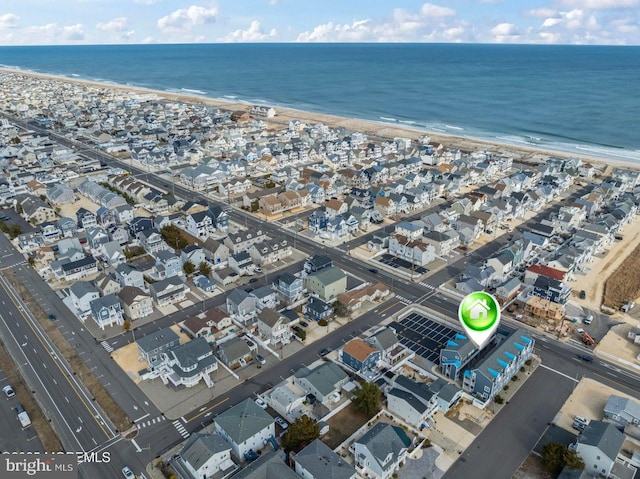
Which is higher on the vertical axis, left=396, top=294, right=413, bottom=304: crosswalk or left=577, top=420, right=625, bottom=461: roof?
left=577, top=420, right=625, bottom=461: roof

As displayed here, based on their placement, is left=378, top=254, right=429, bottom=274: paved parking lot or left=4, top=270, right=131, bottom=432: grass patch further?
left=378, top=254, right=429, bottom=274: paved parking lot

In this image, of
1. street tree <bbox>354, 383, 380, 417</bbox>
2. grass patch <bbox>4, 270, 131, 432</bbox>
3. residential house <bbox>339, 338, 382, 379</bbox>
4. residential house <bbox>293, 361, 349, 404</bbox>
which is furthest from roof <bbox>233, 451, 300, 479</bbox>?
residential house <bbox>339, 338, 382, 379</bbox>

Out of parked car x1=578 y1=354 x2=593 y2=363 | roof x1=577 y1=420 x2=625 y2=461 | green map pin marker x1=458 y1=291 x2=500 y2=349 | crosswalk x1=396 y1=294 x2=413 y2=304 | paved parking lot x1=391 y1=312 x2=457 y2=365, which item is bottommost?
paved parking lot x1=391 y1=312 x2=457 y2=365

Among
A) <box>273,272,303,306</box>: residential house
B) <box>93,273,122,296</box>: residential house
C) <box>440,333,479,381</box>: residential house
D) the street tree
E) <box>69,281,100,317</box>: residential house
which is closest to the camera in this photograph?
the street tree

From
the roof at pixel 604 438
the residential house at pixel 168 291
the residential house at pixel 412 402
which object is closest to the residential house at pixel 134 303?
the residential house at pixel 168 291

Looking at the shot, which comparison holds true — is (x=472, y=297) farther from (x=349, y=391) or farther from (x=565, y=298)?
(x=565, y=298)

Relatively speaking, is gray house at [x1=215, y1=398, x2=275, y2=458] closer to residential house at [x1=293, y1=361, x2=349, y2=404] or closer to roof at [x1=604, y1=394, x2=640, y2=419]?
residential house at [x1=293, y1=361, x2=349, y2=404]

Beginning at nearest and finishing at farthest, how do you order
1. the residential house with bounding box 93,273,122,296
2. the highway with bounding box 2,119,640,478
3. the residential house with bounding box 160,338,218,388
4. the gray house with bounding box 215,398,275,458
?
the gray house with bounding box 215,398,275,458, the highway with bounding box 2,119,640,478, the residential house with bounding box 160,338,218,388, the residential house with bounding box 93,273,122,296
